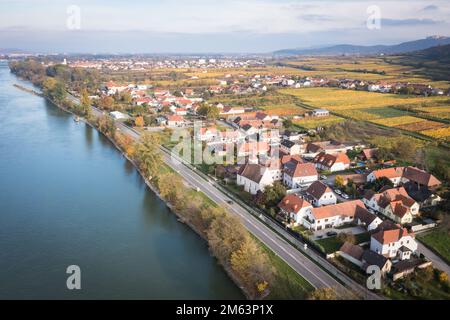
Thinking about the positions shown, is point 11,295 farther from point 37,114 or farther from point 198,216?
point 37,114

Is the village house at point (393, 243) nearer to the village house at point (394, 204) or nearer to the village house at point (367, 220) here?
the village house at point (367, 220)

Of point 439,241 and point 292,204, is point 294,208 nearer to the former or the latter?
point 292,204

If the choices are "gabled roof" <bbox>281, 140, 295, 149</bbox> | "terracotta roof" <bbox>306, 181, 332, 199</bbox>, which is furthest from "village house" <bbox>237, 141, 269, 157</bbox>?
"terracotta roof" <bbox>306, 181, 332, 199</bbox>

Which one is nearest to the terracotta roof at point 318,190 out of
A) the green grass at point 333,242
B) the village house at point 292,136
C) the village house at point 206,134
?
the green grass at point 333,242

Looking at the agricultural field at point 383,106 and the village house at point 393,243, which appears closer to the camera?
the village house at point 393,243

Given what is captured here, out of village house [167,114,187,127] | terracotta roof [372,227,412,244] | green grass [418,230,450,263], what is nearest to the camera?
terracotta roof [372,227,412,244]

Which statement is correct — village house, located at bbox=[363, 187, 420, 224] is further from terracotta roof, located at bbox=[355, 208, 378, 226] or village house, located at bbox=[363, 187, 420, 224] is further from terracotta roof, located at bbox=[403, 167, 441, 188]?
terracotta roof, located at bbox=[403, 167, 441, 188]
